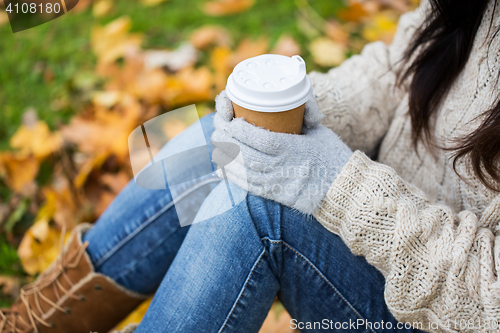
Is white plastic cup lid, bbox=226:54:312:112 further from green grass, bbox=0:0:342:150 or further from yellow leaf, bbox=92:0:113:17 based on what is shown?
yellow leaf, bbox=92:0:113:17

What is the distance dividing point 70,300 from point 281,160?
0.58m

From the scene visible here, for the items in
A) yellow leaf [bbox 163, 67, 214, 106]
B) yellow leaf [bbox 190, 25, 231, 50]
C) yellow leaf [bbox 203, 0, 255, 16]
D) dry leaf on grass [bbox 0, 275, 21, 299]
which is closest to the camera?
dry leaf on grass [bbox 0, 275, 21, 299]

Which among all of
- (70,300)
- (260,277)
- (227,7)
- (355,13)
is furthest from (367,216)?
(227,7)

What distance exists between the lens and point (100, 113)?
145 centimetres

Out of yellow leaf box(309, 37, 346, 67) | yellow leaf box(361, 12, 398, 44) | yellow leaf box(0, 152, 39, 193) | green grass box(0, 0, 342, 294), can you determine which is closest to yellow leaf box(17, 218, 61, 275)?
yellow leaf box(0, 152, 39, 193)

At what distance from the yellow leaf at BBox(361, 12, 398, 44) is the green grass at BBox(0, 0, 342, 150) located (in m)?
0.20

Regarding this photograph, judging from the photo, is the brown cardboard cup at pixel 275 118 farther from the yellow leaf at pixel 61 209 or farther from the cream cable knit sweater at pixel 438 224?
the yellow leaf at pixel 61 209

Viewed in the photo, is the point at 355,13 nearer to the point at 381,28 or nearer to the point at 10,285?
the point at 381,28

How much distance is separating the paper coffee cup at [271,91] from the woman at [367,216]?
0.02 meters

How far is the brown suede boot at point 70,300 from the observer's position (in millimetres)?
836

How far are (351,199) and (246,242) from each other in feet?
0.60

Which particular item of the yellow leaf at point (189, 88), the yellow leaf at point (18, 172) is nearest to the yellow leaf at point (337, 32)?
the yellow leaf at point (189, 88)

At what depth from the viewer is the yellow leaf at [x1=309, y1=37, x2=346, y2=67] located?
1603mm

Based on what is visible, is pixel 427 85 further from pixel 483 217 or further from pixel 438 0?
pixel 483 217
